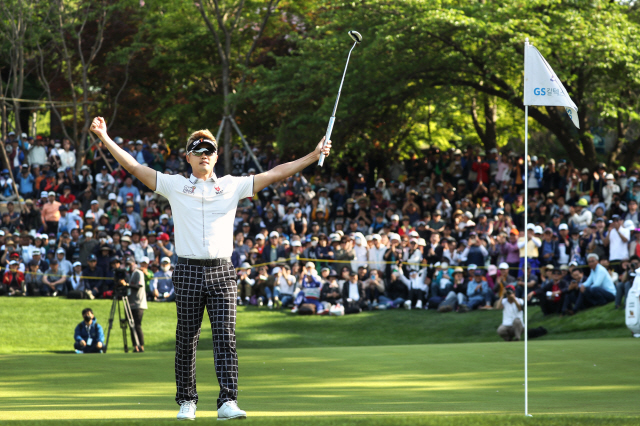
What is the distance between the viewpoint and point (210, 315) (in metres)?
5.51

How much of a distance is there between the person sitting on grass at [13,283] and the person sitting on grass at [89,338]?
5.61 m

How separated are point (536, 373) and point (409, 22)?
44.3 ft

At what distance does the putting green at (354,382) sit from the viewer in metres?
Result: 6.93

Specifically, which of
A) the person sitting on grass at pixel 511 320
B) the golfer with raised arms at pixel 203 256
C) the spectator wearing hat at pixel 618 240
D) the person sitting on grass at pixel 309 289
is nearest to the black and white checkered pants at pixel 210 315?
the golfer with raised arms at pixel 203 256

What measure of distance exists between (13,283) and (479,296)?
440 inches

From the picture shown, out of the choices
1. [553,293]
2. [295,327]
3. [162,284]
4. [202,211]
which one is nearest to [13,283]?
[162,284]

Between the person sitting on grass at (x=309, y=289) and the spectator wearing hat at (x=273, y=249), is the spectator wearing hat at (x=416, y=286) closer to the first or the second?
the person sitting on grass at (x=309, y=289)

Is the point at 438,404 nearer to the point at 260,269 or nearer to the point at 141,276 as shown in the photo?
the point at 141,276

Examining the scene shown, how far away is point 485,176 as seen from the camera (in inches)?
936

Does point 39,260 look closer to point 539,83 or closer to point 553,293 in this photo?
point 553,293

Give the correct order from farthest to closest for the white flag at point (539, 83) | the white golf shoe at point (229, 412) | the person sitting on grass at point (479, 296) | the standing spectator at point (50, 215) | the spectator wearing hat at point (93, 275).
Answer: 1. the standing spectator at point (50, 215)
2. the spectator wearing hat at point (93, 275)
3. the person sitting on grass at point (479, 296)
4. the white flag at point (539, 83)
5. the white golf shoe at point (229, 412)

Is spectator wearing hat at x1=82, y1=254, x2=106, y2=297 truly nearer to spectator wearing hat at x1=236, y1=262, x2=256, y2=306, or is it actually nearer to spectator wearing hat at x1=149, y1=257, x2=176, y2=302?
spectator wearing hat at x1=149, y1=257, x2=176, y2=302

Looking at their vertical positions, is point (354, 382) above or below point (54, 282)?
below

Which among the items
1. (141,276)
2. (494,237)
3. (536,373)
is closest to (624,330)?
(494,237)
